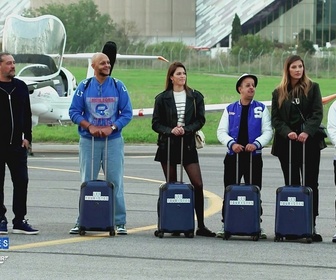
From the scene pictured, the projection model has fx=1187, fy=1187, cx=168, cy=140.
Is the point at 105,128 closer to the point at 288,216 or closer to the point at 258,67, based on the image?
the point at 288,216

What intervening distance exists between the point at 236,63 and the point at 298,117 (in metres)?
72.8

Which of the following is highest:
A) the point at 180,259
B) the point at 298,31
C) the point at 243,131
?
the point at 298,31

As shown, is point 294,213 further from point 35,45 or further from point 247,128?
point 35,45

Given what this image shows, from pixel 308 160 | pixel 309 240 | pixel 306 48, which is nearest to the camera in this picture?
pixel 309 240

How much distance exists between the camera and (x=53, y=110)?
26469 mm

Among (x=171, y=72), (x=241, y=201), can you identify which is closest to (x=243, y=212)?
(x=241, y=201)

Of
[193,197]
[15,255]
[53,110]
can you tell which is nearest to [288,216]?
[193,197]

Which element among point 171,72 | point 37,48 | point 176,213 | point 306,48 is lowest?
point 176,213

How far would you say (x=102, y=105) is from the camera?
39.3ft

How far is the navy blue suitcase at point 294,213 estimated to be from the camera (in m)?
11.5

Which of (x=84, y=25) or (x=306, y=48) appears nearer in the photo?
(x=306, y=48)

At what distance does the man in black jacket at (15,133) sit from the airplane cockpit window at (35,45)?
1350cm

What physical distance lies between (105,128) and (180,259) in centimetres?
204

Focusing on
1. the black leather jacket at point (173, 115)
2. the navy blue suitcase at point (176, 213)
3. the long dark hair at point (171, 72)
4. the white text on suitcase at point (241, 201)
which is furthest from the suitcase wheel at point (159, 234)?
the long dark hair at point (171, 72)
